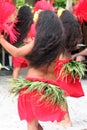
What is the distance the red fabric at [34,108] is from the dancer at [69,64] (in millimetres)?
943

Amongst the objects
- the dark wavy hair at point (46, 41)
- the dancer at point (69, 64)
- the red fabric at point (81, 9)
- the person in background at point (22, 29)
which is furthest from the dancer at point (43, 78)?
the person in background at point (22, 29)

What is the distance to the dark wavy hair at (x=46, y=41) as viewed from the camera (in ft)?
13.0

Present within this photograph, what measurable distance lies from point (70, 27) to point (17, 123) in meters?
1.49

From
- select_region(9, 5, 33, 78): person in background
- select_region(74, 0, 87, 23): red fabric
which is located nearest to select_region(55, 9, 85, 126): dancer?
select_region(74, 0, 87, 23): red fabric

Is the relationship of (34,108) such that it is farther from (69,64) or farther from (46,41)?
(69,64)

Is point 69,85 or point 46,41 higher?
point 46,41

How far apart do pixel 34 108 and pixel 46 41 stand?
0.64 metres

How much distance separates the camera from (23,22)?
6.68m

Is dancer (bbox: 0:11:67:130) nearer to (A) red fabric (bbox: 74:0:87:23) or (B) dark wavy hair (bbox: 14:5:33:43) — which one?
(A) red fabric (bbox: 74:0:87:23)

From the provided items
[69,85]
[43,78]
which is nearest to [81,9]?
[69,85]

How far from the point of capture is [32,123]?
415cm

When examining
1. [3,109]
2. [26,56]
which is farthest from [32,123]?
[3,109]

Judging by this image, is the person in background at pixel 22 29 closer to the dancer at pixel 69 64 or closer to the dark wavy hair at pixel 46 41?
the dancer at pixel 69 64

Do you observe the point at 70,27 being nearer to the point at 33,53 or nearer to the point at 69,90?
the point at 69,90
